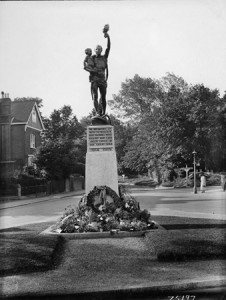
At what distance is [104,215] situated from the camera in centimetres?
1049

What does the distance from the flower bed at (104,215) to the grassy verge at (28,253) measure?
0.98m

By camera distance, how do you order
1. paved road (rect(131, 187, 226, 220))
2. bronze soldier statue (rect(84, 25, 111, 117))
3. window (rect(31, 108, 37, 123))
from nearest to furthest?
bronze soldier statue (rect(84, 25, 111, 117)), paved road (rect(131, 187, 226, 220)), window (rect(31, 108, 37, 123))

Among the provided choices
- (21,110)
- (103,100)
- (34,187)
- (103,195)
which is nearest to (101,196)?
(103,195)

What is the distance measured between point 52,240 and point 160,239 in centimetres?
245

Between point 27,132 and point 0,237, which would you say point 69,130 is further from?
point 0,237

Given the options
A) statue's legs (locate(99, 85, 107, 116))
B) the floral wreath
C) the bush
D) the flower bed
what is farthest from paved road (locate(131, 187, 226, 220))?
the bush

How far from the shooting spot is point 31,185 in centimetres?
2517

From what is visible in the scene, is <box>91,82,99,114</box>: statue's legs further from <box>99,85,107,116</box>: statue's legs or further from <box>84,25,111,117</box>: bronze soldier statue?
<box>99,85,107,116</box>: statue's legs

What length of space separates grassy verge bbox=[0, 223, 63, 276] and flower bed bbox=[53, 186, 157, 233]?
0.98 metres

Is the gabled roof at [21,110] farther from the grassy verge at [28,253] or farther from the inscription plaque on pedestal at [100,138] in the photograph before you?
the grassy verge at [28,253]

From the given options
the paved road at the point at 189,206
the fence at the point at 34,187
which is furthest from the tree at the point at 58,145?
the paved road at the point at 189,206

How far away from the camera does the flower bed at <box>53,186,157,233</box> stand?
10086mm

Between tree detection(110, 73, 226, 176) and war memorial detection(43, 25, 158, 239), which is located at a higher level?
tree detection(110, 73, 226, 176)

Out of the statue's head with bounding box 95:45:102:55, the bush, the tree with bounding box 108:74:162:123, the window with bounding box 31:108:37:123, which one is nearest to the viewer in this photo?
the statue's head with bounding box 95:45:102:55
